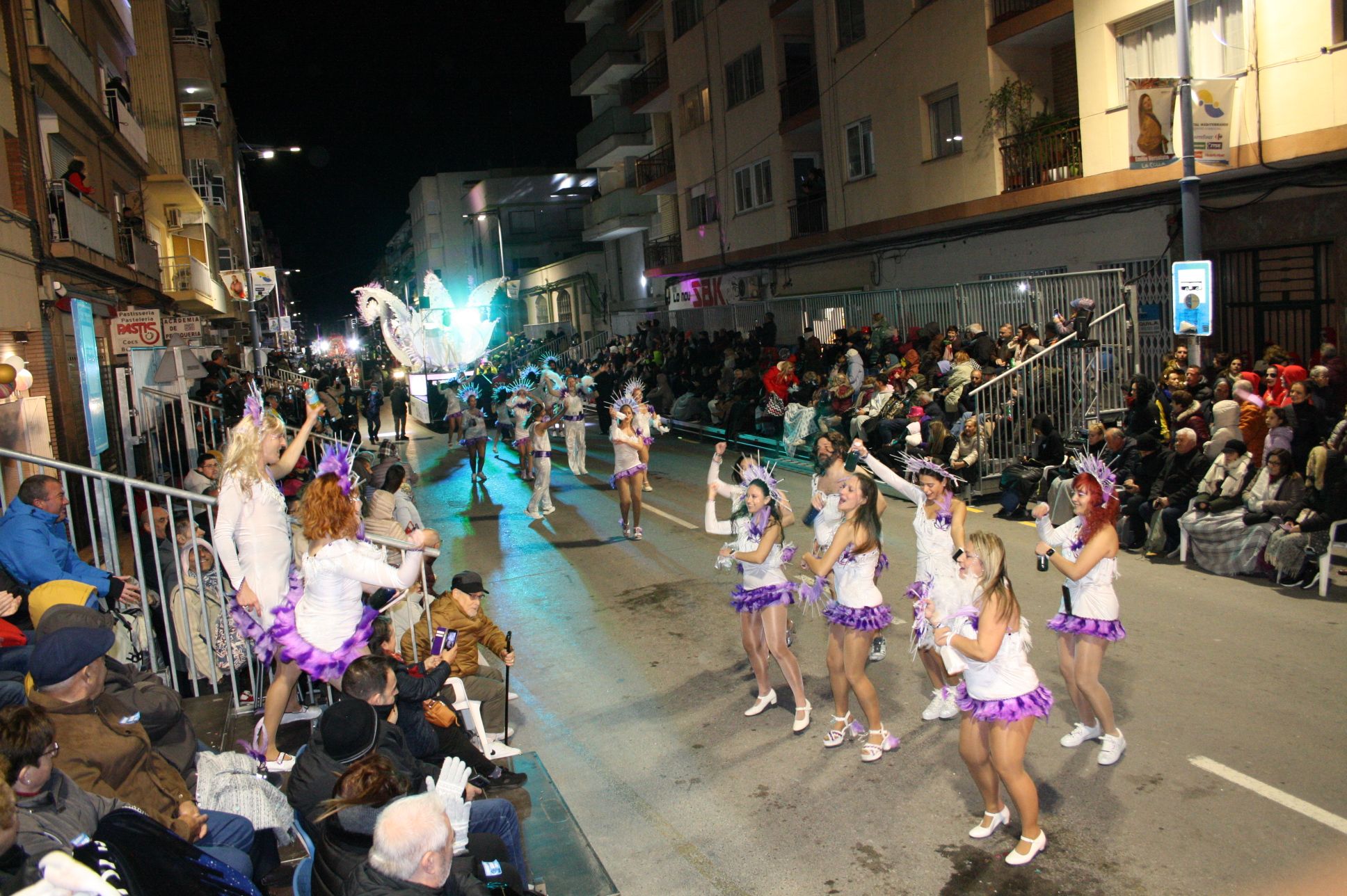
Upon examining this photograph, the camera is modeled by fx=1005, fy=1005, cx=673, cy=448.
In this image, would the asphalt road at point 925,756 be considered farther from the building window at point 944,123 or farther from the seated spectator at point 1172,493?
the building window at point 944,123

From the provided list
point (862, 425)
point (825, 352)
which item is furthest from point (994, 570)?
point (825, 352)

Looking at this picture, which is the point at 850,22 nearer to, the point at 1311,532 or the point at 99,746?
the point at 1311,532

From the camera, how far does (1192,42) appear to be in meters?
14.3

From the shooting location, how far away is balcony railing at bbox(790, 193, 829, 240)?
81.2 feet

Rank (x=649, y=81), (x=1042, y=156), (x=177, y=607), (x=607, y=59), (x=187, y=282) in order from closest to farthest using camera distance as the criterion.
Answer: (x=177, y=607) < (x=1042, y=156) < (x=187, y=282) < (x=649, y=81) < (x=607, y=59)

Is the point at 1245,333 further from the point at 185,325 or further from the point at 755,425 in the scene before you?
the point at 185,325

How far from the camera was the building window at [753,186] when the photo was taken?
27641 millimetres

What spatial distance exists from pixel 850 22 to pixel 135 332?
16302mm

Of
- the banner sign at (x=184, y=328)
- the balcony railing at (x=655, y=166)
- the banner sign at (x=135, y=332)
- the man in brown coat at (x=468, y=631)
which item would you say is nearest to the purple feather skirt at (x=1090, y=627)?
the man in brown coat at (x=468, y=631)

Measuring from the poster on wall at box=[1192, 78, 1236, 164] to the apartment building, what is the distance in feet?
0.89

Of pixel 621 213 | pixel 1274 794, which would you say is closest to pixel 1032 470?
pixel 1274 794

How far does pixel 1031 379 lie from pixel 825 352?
→ 634 centimetres

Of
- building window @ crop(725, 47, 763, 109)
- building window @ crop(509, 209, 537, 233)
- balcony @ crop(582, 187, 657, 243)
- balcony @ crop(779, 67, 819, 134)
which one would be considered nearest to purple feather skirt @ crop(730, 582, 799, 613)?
balcony @ crop(779, 67, 819, 134)

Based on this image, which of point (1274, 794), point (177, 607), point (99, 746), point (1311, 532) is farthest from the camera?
point (1311, 532)
